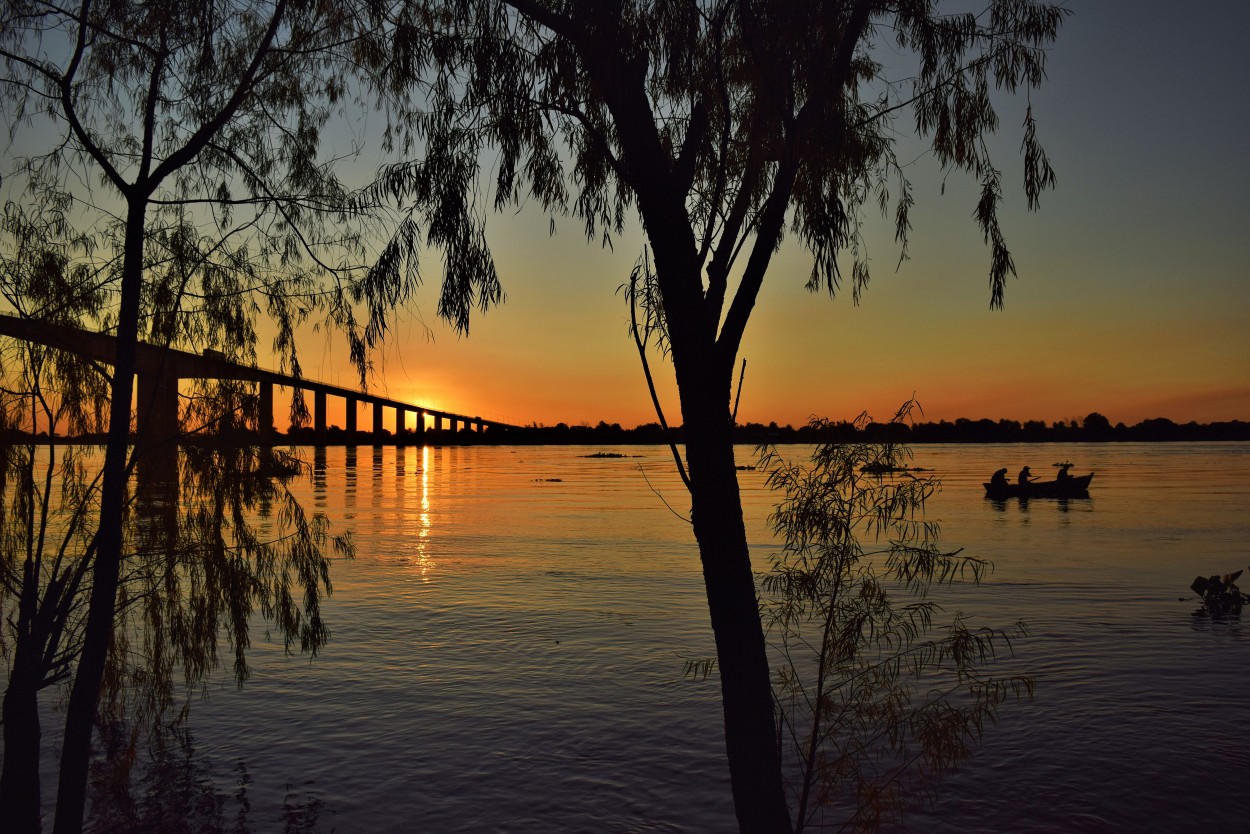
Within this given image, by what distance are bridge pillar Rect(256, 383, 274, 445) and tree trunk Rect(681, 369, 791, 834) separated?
4.22 metres

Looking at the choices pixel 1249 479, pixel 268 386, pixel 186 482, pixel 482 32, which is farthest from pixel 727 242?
pixel 1249 479

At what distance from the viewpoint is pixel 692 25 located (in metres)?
5.75

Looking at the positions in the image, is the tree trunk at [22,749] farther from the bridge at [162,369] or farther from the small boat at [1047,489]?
the small boat at [1047,489]

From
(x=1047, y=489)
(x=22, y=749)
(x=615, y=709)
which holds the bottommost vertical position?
(x=615, y=709)

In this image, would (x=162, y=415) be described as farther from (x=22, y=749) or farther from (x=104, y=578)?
(x=22, y=749)

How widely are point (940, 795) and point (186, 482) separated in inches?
318

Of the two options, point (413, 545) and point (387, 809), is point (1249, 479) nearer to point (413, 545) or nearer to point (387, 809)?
point (413, 545)

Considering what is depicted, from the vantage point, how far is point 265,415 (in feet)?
26.2

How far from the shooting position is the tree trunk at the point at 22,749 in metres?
6.09

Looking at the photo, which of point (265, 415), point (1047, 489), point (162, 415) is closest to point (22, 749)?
point (162, 415)

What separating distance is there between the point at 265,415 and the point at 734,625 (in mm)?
4769

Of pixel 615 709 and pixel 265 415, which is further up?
pixel 265 415

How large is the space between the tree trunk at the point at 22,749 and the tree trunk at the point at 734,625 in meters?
4.71

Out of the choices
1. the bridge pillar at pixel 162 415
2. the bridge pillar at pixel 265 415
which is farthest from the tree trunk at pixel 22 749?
the bridge pillar at pixel 265 415
